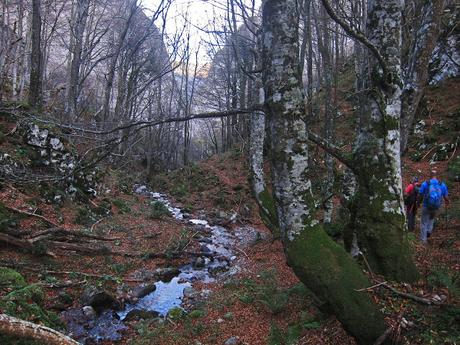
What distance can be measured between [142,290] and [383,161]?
617 centimetres

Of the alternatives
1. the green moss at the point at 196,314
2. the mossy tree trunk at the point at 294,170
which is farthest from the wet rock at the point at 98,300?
the mossy tree trunk at the point at 294,170

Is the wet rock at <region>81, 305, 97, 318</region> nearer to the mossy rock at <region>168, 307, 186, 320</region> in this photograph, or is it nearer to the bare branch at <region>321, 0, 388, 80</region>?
the mossy rock at <region>168, 307, 186, 320</region>

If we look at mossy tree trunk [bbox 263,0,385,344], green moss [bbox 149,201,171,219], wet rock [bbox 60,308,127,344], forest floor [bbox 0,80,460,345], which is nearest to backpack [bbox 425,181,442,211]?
forest floor [bbox 0,80,460,345]

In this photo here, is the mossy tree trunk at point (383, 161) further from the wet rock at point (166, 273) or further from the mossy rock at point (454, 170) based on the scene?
the mossy rock at point (454, 170)

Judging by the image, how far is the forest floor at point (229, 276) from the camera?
3.96 metres

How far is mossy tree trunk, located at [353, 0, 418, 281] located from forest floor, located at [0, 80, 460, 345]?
406 millimetres

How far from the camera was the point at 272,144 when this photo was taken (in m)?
4.04

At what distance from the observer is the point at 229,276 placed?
8984 mm

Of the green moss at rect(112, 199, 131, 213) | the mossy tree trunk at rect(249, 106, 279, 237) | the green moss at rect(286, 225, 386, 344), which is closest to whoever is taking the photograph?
the green moss at rect(286, 225, 386, 344)

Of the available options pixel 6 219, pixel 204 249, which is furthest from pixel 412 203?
pixel 6 219

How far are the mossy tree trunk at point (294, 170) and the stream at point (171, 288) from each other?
4057 millimetres

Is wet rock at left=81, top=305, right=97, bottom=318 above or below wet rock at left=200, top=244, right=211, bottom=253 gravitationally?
below

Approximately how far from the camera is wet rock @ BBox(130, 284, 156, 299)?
782cm

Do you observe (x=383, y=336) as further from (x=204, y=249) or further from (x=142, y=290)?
(x=204, y=249)
